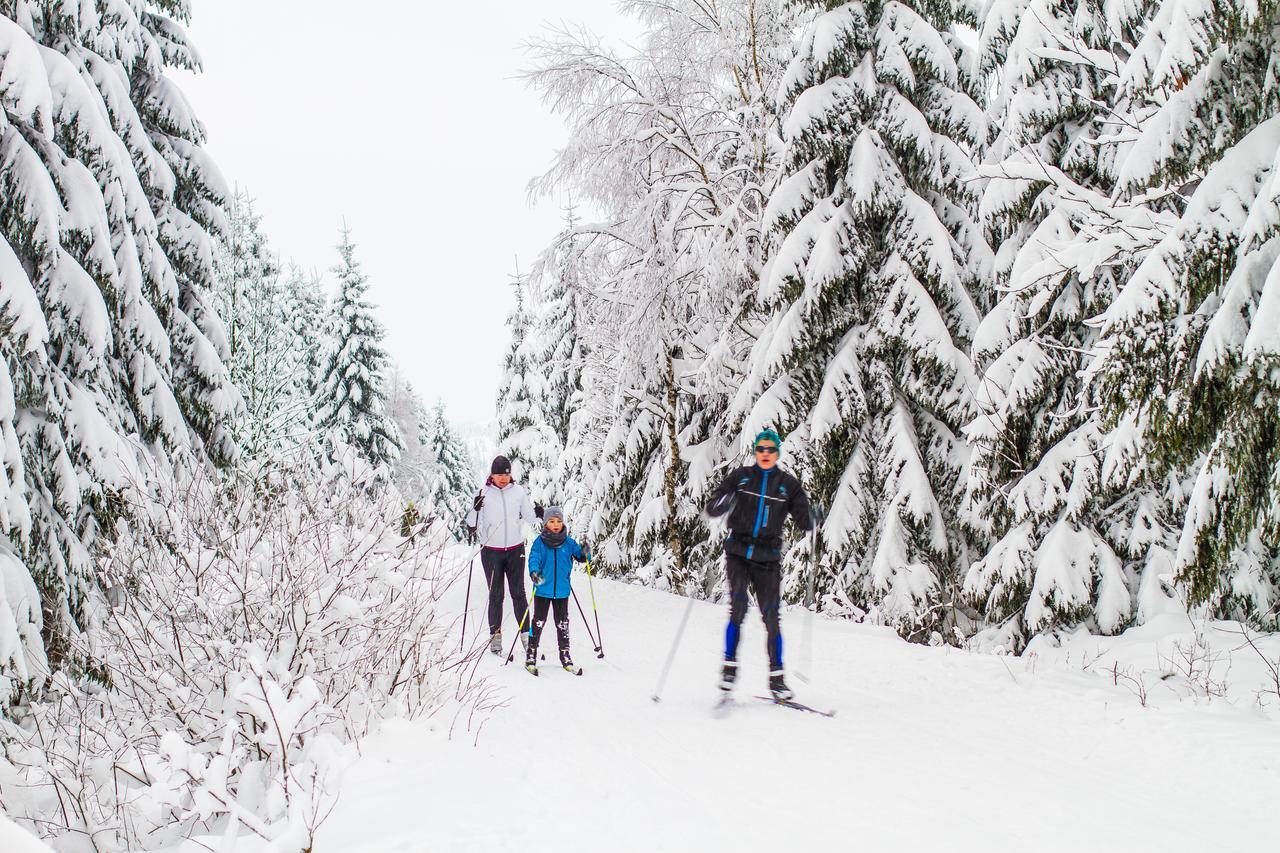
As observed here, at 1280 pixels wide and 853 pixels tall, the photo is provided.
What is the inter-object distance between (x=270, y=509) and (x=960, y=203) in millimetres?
10117

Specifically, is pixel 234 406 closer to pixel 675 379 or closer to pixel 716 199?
pixel 675 379

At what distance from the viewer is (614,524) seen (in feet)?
55.3

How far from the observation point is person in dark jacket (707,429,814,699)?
21.4 feet

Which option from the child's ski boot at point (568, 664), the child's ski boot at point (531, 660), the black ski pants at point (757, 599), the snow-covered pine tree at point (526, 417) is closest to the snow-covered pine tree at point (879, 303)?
the child's ski boot at point (568, 664)

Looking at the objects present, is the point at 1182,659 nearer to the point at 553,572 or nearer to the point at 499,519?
the point at 553,572

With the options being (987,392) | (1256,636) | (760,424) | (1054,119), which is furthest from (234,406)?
(1256,636)

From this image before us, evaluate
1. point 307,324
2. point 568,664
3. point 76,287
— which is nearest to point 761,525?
point 568,664

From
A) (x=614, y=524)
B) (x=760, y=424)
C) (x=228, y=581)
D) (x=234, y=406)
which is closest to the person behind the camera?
(x=228, y=581)

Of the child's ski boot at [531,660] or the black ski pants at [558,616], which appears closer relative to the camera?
the child's ski boot at [531,660]

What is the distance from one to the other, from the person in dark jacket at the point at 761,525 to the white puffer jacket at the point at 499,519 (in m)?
2.92

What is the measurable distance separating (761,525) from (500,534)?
3.47 m

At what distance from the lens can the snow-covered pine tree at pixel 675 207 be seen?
1309 cm

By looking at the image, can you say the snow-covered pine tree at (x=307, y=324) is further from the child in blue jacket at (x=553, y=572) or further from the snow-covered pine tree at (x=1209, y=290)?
the snow-covered pine tree at (x=1209, y=290)

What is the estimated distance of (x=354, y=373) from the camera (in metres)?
28.9
